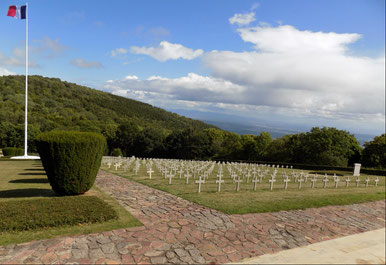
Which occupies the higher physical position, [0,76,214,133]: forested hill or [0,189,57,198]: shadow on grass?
[0,76,214,133]: forested hill

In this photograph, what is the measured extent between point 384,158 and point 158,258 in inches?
1622

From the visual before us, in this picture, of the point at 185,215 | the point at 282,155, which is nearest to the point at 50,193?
the point at 185,215

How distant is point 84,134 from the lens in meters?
9.47

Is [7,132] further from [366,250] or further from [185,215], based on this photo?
[366,250]

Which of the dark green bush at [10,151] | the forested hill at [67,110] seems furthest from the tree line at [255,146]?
the dark green bush at [10,151]

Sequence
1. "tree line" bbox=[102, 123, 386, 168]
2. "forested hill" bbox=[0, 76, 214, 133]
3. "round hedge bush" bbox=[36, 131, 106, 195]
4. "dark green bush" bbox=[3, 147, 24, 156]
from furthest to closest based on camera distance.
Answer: "forested hill" bbox=[0, 76, 214, 133] < "tree line" bbox=[102, 123, 386, 168] < "dark green bush" bbox=[3, 147, 24, 156] < "round hedge bush" bbox=[36, 131, 106, 195]

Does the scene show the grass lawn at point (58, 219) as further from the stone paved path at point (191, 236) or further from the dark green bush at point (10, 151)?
the dark green bush at point (10, 151)

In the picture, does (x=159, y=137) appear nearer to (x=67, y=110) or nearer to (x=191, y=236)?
(x=67, y=110)

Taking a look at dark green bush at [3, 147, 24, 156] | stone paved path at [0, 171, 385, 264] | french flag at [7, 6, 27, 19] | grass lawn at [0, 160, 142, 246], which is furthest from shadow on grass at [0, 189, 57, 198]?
dark green bush at [3, 147, 24, 156]

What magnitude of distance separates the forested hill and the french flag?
133 feet

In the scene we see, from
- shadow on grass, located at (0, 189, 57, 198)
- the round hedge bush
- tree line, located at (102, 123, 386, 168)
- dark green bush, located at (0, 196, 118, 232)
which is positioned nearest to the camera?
dark green bush, located at (0, 196, 118, 232)

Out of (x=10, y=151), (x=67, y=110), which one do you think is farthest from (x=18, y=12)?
(x=67, y=110)

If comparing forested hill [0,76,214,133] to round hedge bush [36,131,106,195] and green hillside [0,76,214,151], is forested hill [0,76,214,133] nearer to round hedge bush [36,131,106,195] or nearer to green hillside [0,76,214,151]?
green hillside [0,76,214,151]

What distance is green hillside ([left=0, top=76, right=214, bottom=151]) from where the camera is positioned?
63.9 meters
